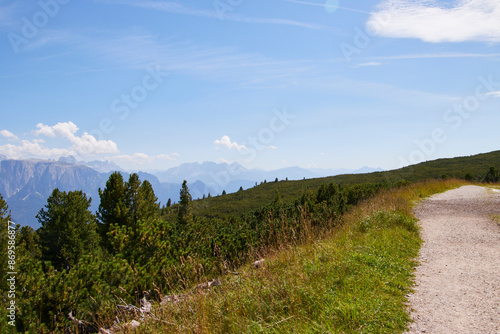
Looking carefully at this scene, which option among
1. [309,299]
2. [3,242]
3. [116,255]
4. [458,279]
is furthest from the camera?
[116,255]

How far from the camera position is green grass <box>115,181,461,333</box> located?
136 inches

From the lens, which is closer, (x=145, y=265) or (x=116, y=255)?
(x=116, y=255)

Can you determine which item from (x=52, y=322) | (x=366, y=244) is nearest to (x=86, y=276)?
(x=52, y=322)

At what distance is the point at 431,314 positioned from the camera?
388 centimetres

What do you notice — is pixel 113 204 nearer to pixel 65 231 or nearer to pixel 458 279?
pixel 65 231

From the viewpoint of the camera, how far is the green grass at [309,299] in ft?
11.4

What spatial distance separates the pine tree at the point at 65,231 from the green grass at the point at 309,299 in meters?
15.7

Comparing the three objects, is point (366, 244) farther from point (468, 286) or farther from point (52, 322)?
point (52, 322)

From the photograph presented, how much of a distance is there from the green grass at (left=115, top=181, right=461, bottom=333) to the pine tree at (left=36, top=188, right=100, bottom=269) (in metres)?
15.7

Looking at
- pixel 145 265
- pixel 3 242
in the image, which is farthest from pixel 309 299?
pixel 3 242

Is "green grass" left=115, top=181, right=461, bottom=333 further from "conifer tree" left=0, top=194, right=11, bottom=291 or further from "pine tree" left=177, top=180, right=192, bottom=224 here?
"pine tree" left=177, top=180, right=192, bottom=224

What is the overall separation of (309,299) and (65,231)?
18172 mm

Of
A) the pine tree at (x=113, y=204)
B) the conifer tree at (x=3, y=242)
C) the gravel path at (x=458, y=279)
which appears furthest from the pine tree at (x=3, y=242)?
the gravel path at (x=458, y=279)

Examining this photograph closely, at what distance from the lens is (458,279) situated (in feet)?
17.3
